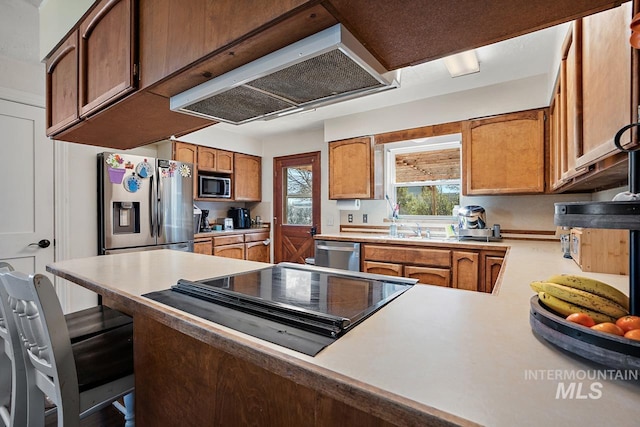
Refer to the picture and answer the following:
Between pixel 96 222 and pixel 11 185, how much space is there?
727mm

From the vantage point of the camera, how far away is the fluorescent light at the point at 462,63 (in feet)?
7.38

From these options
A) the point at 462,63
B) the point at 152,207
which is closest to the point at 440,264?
the point at 462,63

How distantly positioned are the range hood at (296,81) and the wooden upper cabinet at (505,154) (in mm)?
2178

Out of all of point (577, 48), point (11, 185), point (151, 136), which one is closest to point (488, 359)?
point (577, 48)

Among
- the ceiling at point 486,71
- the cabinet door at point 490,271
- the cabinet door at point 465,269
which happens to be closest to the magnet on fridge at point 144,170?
the ceiling at point 486,71

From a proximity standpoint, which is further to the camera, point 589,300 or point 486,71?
point 486,71

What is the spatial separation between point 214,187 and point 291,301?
372 centimetres

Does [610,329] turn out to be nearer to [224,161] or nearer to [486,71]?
[486,71]

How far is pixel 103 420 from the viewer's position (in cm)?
181

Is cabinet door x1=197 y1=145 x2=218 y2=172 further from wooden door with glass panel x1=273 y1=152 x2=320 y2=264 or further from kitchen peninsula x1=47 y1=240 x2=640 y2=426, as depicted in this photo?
kitchen peninsula x1=47 y1=240 x2=640 y2=426

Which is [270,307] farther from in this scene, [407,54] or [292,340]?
[407,54]

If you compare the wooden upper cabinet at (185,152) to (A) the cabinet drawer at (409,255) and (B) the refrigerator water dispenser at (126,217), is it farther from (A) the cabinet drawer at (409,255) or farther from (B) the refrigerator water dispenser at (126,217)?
(A) the cabinet drawer at (409,255)

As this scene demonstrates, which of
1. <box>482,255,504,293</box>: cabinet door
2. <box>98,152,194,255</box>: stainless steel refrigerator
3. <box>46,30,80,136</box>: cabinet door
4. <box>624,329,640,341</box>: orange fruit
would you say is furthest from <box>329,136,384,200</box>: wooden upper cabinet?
<box>624,329,640,341</box>: orange fruit

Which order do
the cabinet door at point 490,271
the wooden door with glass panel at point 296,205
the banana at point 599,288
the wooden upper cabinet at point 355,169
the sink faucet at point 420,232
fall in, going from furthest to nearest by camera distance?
the wooden door with glass panel at point 296,205 → the wooden upper cabinet at point 355,169 → the sink faucet at point 420,232 → the cabinet door at point 490,271 → the banana at point 599,288
